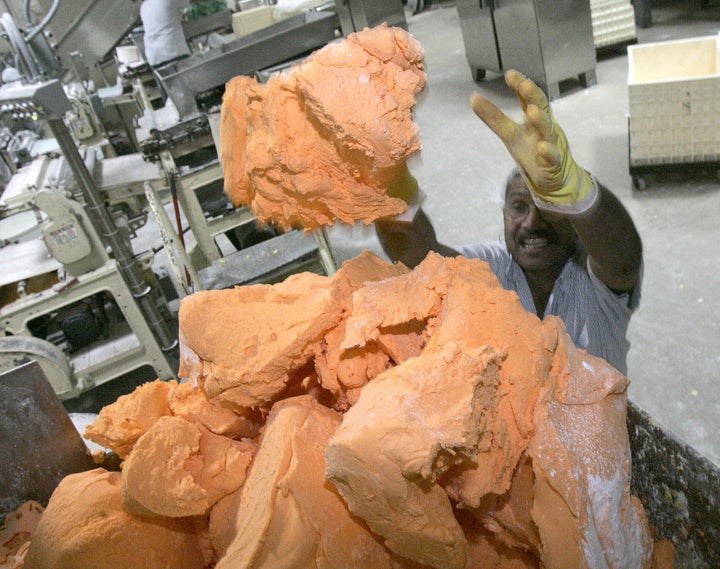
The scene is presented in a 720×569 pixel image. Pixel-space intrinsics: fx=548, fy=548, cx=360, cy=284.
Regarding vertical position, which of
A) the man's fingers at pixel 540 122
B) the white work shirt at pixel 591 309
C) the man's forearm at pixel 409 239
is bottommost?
the white work shirt at pixel 591 309

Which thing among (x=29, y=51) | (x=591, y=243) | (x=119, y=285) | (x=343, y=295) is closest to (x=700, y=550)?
(x=591, y=243)

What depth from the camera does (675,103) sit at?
3990 mm

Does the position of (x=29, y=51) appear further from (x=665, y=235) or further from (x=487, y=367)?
(x=665, y=235)

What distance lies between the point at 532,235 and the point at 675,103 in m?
2.93

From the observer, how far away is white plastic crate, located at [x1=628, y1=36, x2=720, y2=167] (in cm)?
390

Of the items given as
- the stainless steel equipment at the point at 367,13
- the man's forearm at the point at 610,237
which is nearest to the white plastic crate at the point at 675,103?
the man's forearm at the point at 610,237

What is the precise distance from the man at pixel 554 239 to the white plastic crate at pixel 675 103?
8.96ft

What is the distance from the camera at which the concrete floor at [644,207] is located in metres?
2.84

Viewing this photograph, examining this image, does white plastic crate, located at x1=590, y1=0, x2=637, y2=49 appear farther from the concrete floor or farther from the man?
the man

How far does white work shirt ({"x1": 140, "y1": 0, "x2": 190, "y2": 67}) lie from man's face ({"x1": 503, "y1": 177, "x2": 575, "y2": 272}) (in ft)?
13.3

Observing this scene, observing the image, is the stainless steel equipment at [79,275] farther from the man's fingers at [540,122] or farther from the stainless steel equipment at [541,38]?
the stainless steel equipment at [541,38]

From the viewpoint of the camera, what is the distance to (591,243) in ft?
4.92

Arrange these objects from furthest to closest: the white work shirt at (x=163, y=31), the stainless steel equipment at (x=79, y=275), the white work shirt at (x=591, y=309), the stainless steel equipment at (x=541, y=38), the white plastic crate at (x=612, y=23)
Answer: the white plastic crate at (x=612, y=23) < the stainless steel equipment at (x=541, y=38) < the white work shirt at (x=163, y=31) < the stainless steel equipment at (x=79, y=275) < the white work shirt at (x=591, y=309)

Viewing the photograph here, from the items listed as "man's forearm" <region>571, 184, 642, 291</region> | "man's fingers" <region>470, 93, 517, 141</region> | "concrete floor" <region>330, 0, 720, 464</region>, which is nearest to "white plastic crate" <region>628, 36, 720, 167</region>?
"concrete floor" <region>330, 0, 720, 464</region>
